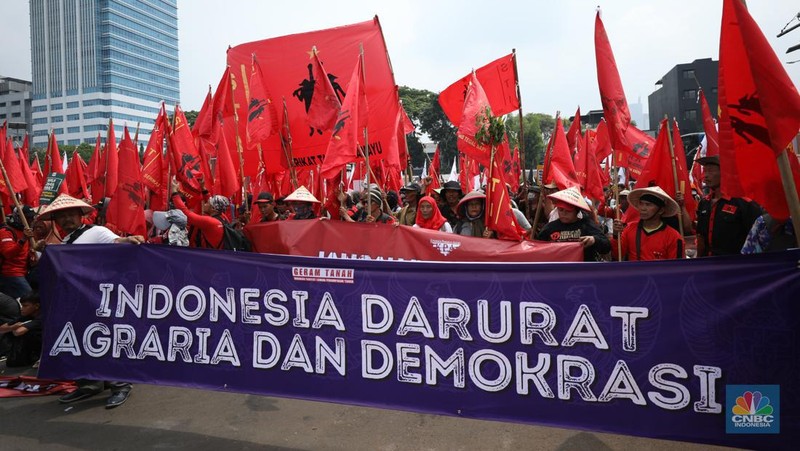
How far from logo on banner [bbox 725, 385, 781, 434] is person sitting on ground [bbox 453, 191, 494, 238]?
3.15 m

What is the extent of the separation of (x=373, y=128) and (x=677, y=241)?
174 inches

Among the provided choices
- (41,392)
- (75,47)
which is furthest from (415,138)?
(75,47)

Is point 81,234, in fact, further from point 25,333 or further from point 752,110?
point 752,110

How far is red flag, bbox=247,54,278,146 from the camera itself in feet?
23.3

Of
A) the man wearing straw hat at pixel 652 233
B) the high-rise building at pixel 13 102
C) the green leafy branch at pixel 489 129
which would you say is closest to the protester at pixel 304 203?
the green leafy branch at pixel 489 129

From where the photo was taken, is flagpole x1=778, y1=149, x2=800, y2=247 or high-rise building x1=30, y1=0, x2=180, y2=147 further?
high-rise building x1=30, y1=0, x2=180, y2=147

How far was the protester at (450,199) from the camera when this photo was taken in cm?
664

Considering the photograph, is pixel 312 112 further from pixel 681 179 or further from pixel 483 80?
pixel 681 179

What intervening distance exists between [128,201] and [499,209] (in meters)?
3.48

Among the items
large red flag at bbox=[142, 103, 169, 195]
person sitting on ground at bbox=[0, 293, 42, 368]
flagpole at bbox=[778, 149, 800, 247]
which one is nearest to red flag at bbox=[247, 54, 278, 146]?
large red flag at bbox=[142, 103, 169, 195]

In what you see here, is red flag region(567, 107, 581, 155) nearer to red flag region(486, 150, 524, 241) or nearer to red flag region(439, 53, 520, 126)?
red flag region(439, 53, 520, 126)

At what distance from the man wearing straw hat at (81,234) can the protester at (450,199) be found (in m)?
3.44

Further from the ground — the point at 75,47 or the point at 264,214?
the point at 75,47

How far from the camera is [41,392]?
16.4 feet
